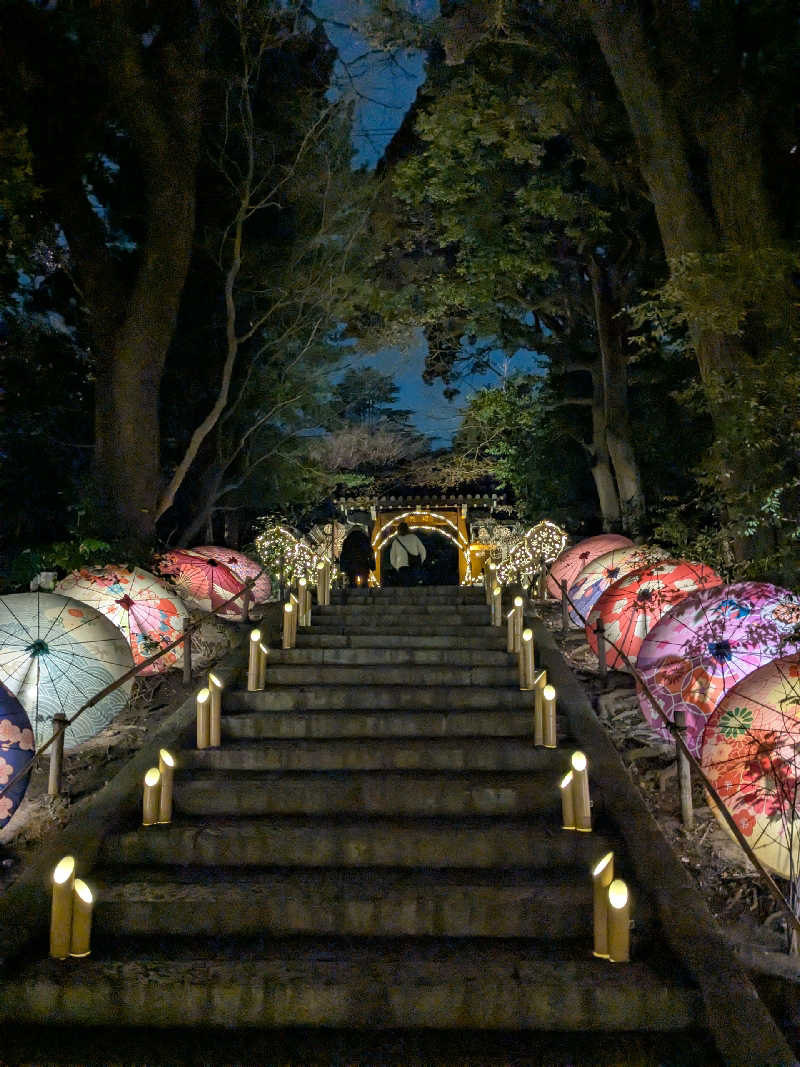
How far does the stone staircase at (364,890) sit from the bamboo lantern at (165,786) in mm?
131

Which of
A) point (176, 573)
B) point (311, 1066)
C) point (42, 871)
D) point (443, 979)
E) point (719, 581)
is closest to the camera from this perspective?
point (311, 1066)

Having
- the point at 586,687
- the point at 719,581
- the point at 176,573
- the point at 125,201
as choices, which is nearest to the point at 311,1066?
the point at 586,687

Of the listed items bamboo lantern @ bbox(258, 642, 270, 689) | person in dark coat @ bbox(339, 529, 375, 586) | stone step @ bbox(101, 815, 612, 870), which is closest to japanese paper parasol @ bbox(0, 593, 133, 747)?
bamboo lantern @ bbox(258, 642, 270, 689)

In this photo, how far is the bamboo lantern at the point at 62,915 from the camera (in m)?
3.52

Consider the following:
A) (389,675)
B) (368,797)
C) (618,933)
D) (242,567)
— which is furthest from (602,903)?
(242,567)

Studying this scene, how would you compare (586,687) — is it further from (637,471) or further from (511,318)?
(511,318)

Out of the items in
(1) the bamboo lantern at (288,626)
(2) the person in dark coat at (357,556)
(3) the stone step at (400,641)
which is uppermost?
(2) the person in dark coat at (357,556)

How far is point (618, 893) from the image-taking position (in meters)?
3.35

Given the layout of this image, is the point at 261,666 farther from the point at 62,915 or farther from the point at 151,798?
the point at 62,915

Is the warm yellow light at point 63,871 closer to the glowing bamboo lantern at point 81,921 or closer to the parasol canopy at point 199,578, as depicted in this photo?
the glowing bamboo lantern at point 81,921

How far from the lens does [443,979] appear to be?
338cm

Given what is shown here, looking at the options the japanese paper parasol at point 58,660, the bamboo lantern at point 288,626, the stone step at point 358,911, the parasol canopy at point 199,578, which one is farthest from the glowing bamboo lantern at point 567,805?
the parasol canopy at point 199,578

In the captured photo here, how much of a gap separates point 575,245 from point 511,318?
221 cm

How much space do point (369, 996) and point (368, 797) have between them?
5.14 feet
